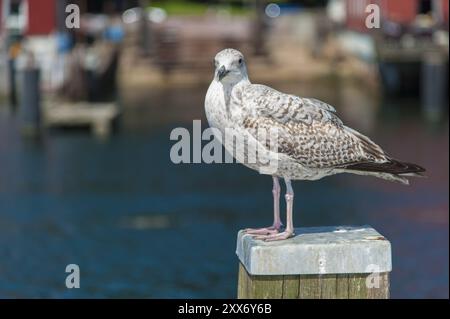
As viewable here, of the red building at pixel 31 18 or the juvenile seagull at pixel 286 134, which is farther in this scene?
the red building at pixel 31 18

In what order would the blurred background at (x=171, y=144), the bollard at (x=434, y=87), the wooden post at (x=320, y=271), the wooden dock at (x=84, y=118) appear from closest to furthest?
1. the wooden post at (x=320, y=271)
2. the blurred background at (x=171, y=144)
3. the wooden dock at (x=84, y=118)
4. the bollard at (x=434, y=87)

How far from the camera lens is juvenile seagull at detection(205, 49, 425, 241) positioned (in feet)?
26.1

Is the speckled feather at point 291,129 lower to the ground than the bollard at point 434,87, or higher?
higher

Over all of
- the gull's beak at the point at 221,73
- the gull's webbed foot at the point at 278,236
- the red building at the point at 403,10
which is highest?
the red building at the point at 403,10

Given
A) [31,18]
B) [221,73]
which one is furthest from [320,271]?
[31,18]

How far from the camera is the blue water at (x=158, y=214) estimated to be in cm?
1614

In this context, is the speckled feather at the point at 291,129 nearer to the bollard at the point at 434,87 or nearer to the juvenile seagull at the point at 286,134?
the juvenile seagull at the point at 286,134

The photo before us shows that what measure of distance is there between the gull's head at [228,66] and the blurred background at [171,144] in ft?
23.9

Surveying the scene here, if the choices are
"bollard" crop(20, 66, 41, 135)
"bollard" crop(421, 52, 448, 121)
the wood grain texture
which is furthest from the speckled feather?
"bollard" crop(421, 52, 448, 121)

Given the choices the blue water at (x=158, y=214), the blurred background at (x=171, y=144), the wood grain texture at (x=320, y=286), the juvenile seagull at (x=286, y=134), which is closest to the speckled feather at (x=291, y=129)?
the juvenile seagull at (x=286, y=134)

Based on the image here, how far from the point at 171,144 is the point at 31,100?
4.09 m

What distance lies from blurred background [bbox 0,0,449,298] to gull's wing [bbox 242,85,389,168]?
6.75m

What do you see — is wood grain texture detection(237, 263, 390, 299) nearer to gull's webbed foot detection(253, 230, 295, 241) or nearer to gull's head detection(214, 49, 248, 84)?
gull's webbed foot detection(253, 230, 295, 241)

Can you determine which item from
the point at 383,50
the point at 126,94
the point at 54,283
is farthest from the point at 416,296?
the point at 126,94
